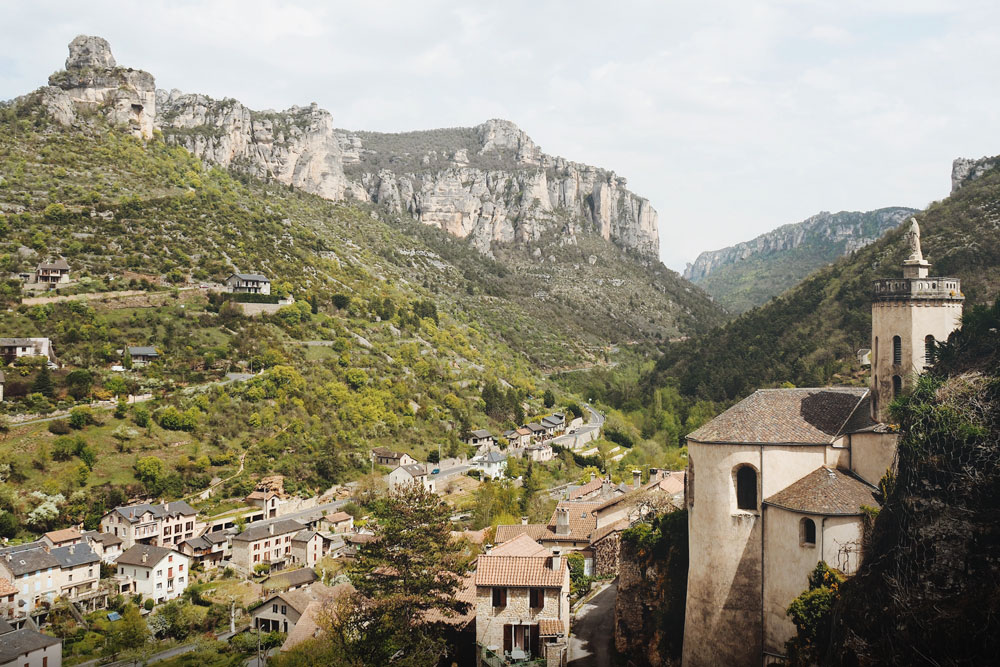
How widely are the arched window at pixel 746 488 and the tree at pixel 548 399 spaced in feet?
240

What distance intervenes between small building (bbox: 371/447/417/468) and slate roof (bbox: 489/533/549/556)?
117ft

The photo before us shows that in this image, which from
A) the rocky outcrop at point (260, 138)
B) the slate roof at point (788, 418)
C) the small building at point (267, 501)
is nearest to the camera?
the slate roof at point (788, 418)

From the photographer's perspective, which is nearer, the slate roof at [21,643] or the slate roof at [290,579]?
the slate roof at [21,643]

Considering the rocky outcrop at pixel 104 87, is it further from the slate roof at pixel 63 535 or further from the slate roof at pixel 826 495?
the slate roof at pixel 826 495

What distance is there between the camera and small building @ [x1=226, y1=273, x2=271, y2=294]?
81062mm

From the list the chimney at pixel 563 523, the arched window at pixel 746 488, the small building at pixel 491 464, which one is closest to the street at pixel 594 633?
the chimney at pixel 563 523

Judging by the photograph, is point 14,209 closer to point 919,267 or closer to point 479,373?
point 479,373

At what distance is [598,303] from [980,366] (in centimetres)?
13257

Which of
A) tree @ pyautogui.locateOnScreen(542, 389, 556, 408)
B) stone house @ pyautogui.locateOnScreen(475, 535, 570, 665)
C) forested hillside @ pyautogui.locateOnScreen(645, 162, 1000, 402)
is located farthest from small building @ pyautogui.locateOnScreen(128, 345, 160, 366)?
forested hillside @ pyautogui.locateOnScreen(645, 162, 1000, 402)

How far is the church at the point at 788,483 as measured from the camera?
22672 mm

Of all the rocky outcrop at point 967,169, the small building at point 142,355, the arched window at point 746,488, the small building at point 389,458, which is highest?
the rocky outcrop at point 967,169

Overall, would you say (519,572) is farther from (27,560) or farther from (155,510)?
(155,510)

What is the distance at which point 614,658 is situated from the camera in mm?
28766

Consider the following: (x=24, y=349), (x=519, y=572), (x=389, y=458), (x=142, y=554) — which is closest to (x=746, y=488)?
(x=519, y=572)
